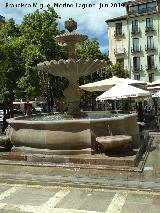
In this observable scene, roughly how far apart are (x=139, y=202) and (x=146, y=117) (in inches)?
524

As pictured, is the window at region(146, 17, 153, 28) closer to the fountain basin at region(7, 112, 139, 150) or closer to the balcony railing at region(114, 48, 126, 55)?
the balcony railing at region(114, 48, 126, 55)

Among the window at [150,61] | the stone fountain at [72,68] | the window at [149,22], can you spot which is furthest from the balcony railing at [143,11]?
the stone fountain at [72,68]

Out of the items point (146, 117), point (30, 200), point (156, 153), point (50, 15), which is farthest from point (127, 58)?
point (30, 200)

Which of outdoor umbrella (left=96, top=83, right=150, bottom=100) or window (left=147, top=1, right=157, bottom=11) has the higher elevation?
window (left=147, top=1, right=157, bottom=11)

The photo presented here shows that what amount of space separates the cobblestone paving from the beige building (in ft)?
173

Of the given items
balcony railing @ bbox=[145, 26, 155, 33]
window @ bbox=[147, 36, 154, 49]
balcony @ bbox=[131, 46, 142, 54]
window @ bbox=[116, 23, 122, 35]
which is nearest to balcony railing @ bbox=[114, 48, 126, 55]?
balcony @ bbox=[131, 46, 142, 54]

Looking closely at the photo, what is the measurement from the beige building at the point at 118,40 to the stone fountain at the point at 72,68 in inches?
1836

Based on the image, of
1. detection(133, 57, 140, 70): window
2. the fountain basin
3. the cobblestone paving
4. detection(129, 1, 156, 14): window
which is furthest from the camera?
detection(133, 57, 140, 70): window

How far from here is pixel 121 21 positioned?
200ft

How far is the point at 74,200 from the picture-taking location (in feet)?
24.8

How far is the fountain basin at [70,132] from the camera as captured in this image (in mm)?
10516

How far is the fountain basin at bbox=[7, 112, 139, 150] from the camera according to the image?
34.5 ft

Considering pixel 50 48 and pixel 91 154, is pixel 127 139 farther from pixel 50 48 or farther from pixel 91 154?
pixel 50 48

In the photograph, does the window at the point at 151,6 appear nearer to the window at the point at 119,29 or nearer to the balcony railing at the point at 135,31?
the balcony railing at the point at 135,31
